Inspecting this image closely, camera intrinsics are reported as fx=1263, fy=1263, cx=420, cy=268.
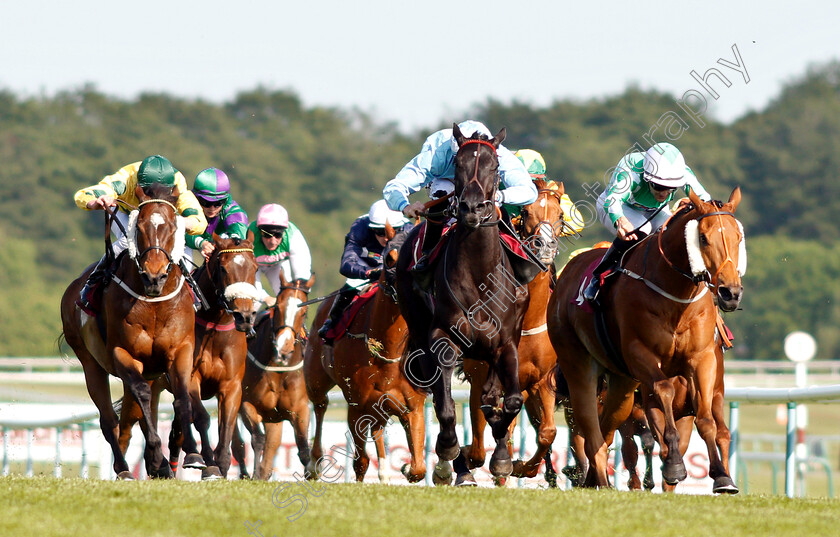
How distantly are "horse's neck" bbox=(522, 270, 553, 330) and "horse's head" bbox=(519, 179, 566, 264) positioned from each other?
305 millimetres

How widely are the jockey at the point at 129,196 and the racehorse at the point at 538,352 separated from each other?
2280 mm

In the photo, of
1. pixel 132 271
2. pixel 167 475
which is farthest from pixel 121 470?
pixel 132 271

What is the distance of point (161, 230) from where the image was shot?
8523 millimetres

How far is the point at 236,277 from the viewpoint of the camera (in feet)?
31.2

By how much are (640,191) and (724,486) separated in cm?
262

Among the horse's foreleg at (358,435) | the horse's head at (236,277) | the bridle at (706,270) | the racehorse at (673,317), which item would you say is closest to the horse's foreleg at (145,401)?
the horse's head at (236,277)

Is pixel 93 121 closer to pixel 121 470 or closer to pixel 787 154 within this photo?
pixel 787 154

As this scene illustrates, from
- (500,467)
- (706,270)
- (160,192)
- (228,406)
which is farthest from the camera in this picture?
(228,406)

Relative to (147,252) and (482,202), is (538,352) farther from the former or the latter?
(147,252)

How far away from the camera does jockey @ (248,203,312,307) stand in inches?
435

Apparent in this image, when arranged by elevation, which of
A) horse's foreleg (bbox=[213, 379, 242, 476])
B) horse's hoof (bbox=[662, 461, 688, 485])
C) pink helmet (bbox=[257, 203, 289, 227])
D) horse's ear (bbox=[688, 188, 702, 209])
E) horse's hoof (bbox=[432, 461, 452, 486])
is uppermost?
pink helmet (bbox=[257, 203, 289, 227])

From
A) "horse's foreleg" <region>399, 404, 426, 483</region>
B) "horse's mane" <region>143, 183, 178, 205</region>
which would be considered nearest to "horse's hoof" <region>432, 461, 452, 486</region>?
"horse's foreleg" <region>399, 404, 426, 483</region>

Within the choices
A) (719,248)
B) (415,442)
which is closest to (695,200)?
(719,248)

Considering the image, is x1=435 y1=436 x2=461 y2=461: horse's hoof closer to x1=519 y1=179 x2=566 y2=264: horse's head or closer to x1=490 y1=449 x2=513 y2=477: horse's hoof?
x1=490 y1=449 x2=513 y2=477: horse's hoof
